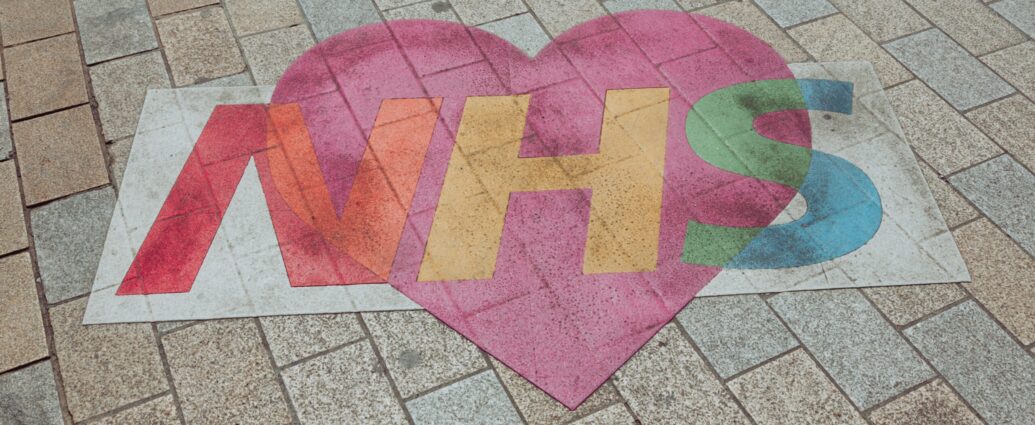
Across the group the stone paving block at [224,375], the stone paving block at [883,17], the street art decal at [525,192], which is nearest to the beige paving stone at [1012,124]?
the street art decal at [525,192]

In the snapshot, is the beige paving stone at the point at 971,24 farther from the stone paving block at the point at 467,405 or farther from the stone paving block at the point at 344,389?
the stone paving block at the point at 344,389

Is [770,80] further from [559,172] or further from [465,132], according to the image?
[465,132]

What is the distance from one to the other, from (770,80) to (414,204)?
292 cm

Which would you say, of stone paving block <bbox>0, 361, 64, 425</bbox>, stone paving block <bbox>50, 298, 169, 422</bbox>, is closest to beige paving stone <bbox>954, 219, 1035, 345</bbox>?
stone paving block <bbox>50, 298, 169, 422</bbox>

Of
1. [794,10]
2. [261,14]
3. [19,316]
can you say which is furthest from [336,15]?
[794,10]

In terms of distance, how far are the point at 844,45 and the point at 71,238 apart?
5.88 meters

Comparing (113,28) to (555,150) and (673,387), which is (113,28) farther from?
(673,387)

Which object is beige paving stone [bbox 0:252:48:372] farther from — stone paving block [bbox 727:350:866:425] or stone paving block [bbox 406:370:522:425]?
stone paving block [bbox 727:350:866:425]

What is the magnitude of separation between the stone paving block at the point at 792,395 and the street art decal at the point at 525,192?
54 centimetres

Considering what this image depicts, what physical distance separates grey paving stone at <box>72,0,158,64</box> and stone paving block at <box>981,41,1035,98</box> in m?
6.69

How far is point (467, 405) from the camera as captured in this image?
15.6ft

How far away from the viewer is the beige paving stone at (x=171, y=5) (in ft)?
23.3

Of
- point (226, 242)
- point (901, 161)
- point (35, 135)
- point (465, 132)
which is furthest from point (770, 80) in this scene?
point (35, 135)

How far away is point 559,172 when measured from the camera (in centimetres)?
585
